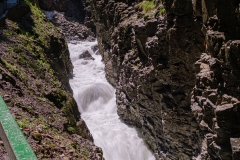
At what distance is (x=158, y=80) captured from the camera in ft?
49.8

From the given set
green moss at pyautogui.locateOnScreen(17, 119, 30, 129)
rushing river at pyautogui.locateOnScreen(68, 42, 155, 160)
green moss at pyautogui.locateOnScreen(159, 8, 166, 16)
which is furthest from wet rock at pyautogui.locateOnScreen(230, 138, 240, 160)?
rushing river at pyautogui.locateOnScreen(68, 42, 155, 160)

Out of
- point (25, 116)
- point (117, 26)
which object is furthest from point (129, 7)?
point (25, 116)

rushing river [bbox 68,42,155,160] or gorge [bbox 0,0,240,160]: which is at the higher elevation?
gorge [bbox 0,0,240,160]

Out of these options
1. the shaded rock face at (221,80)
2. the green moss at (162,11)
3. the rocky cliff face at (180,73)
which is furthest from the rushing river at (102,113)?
the green moss at (162,11)

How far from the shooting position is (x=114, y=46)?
23.0 m

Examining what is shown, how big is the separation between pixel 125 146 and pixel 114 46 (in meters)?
9.47

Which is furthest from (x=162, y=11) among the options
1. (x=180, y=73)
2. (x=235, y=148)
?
(x=235, y=148)

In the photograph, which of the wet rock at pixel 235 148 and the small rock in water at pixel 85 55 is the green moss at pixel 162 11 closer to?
the wet rock at pixel 235 148

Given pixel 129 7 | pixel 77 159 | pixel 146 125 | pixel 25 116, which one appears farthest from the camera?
pixel 129 7

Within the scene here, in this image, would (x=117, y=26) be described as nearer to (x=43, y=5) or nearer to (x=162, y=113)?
(x=162, y=113)

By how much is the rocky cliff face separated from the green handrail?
24.7ft

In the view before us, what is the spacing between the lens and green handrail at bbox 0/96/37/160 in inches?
73.3

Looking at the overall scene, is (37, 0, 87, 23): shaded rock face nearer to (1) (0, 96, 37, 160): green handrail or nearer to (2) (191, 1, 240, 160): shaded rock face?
(2) (191, 1, 240, 160): shaded rock face

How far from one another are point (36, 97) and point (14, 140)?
789 centimetres
